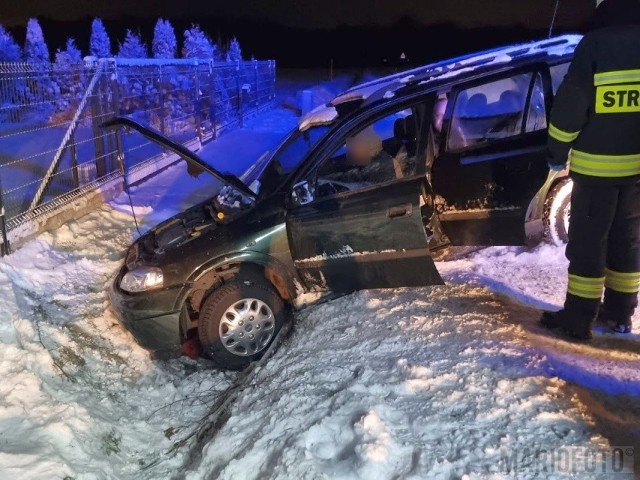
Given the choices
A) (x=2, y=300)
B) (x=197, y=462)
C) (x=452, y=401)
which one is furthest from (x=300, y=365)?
(x=2, y=300)

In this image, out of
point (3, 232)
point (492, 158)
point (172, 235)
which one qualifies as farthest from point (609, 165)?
point (3, 232)

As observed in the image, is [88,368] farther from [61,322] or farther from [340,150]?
[340,150]

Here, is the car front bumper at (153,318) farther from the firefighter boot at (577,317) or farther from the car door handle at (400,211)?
the firefighter boot at (577,317)

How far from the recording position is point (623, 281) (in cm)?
379

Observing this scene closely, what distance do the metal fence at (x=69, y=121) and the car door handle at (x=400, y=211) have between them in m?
3.18

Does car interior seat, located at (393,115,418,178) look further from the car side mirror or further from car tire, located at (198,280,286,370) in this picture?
car tire, located at (198,280,286,370)

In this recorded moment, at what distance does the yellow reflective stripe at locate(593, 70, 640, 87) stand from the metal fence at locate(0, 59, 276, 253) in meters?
4.40

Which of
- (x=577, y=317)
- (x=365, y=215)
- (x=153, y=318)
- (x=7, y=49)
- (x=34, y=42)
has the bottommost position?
(x=153, y=318)

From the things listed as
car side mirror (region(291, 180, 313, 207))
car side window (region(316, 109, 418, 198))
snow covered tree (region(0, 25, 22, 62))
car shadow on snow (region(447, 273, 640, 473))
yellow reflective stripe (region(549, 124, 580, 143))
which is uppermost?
snow covered tree (region(0, 25, 22, 62))

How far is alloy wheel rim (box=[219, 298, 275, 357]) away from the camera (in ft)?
14.7

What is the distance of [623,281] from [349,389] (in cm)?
191

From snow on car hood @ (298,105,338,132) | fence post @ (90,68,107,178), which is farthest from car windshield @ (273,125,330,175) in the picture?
fence post @ (90,68,107,178)

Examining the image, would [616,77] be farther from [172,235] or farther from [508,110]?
[172,235]

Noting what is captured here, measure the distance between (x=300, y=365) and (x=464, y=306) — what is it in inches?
53.1
